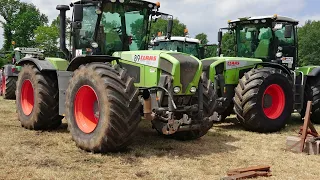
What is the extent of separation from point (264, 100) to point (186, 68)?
332cm

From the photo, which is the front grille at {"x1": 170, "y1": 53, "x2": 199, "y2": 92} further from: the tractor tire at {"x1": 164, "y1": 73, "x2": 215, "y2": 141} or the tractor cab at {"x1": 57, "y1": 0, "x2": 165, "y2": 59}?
the tractor cab at {"x1": 57, "y1": 0, "x2": 165, "y2": 59}

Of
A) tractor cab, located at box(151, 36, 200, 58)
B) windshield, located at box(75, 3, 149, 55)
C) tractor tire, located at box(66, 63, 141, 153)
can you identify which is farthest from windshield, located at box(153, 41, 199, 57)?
tractor tire, located at box(66, 63, 141, 153)

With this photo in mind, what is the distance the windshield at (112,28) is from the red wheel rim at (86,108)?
1.00m

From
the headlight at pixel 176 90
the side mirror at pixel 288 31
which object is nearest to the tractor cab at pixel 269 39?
the side mirror at pixel 288 31

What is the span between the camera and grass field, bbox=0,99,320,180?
507cm

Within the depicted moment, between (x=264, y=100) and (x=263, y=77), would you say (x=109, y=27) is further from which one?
(x=264, y=100)

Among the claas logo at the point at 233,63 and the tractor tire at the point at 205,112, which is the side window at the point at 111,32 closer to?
the tractor tire at the point at 205,112

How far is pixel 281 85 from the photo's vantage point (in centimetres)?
902

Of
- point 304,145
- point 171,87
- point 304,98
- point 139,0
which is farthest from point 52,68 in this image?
point 304,98

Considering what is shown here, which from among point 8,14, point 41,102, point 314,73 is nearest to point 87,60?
point 41,102

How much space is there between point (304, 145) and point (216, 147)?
1.47 meters

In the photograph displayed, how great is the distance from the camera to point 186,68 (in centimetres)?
634

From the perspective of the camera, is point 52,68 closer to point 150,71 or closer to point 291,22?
point 150,71

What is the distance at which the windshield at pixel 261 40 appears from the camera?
10.4m
